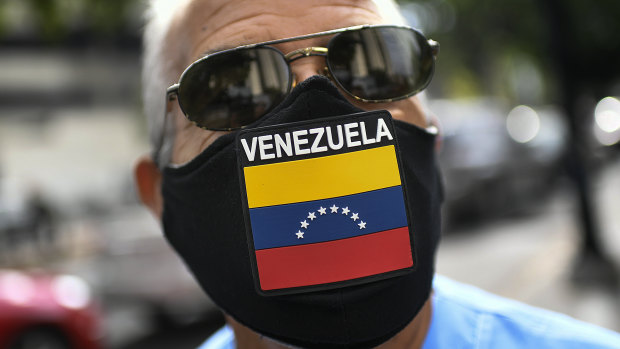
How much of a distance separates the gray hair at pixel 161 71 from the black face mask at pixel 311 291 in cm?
13

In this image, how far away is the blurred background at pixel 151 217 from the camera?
568 centimetres

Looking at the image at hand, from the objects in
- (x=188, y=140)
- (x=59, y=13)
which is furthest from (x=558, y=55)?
(x=188, y=140)

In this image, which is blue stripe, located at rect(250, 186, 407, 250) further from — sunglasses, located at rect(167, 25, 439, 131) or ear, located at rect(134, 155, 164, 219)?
ear, located at rect(134, 155, 164, 219)

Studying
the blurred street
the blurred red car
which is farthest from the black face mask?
the blurred red car

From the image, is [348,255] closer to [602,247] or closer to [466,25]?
[602,247]

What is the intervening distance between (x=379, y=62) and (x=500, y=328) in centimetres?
67

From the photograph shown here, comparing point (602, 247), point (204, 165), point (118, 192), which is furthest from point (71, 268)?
point (118, 192)

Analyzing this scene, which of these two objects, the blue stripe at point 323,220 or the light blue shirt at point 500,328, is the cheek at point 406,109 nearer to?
the blue stripe at point 323,220

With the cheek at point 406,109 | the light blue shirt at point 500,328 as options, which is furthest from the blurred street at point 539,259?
the cheek at point 406,109

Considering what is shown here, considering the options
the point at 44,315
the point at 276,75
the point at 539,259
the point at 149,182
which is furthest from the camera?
the point at 539,259

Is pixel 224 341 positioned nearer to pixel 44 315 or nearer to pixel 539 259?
pixel 44 315

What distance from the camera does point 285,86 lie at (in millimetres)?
1282

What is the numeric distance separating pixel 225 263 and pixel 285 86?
1.28 feet

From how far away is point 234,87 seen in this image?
1329 millimetres
